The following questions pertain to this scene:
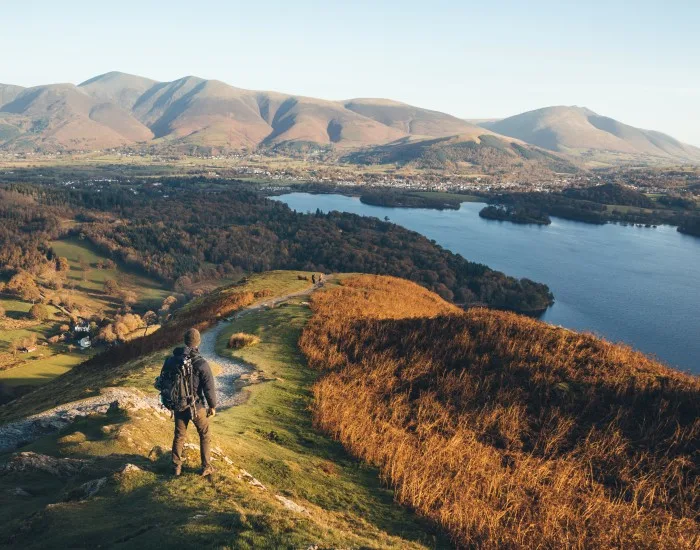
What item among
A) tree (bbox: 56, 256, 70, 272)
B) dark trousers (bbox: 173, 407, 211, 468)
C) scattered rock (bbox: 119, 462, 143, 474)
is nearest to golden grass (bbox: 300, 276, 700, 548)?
dark trousers (bbox: 173, 407, 211, 468)

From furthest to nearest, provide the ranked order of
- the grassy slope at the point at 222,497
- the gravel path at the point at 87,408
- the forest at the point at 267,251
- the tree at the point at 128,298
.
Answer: the tree at the point at 128,298 < the forest at the point at 267,251 < the gravel path at the point at 87,408 < the grassy slope at the point at 222,497

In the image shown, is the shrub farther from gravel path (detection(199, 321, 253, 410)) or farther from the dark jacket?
the dark jacket

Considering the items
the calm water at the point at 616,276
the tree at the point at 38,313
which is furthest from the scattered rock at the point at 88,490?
the tree at the point at 38,313

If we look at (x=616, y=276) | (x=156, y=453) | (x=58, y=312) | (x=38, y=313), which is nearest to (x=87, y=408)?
(x=156, y=453)

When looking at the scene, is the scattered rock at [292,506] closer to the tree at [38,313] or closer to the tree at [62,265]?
the tree at [38,313]

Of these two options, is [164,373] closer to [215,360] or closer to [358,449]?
[358,449]

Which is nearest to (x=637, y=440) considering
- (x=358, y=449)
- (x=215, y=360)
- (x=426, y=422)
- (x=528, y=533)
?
(x=426, y=422)
